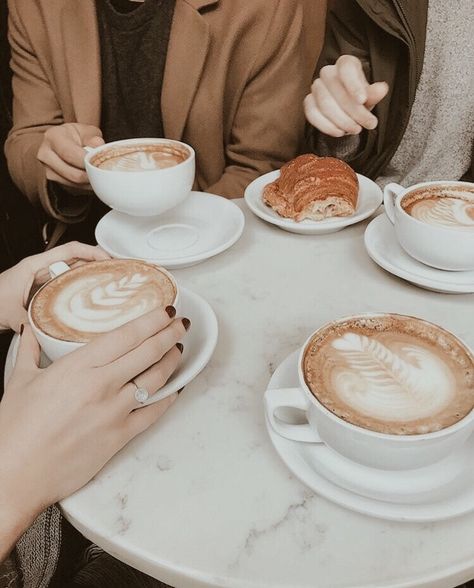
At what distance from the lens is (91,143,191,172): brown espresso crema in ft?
3.44

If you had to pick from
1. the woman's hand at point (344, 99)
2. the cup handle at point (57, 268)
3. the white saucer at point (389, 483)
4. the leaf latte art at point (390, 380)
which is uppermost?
the woman's hand at point (344, 99)

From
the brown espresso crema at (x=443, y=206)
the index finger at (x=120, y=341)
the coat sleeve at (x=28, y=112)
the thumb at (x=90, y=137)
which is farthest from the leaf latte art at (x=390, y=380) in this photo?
the coat sleeve at (x=28, y=112)

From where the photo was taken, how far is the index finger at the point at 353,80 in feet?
3.58

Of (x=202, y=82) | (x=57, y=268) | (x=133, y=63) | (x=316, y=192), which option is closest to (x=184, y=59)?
(x=202, y=82)

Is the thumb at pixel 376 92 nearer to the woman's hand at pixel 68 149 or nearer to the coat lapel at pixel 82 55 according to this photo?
the woman's hand at pixel 68 149

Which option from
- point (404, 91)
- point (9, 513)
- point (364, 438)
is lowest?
point (9, 513)

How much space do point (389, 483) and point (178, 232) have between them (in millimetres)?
657

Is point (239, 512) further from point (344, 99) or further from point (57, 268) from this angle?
point (344, 99)

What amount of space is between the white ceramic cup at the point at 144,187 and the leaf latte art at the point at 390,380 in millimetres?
462

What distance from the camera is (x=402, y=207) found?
936 mm

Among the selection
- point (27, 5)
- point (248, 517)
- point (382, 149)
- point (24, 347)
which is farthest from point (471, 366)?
point (27, 5)

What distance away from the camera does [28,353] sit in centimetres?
69


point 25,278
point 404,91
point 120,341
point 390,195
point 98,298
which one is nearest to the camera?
point 120,341

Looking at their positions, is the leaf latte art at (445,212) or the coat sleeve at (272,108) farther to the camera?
the coat sleeve at (272,108)
